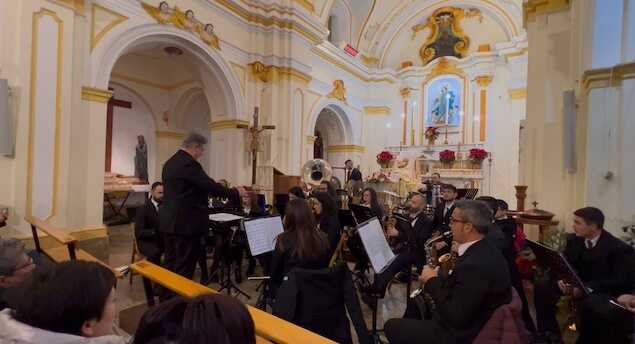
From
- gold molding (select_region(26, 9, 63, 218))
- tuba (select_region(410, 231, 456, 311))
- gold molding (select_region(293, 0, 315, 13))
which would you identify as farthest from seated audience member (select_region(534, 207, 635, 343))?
gold molding (select_region(293, 0, 315, 13))

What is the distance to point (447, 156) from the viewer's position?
12.0 meters

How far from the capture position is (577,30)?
4316mm

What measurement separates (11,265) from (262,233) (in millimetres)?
1790

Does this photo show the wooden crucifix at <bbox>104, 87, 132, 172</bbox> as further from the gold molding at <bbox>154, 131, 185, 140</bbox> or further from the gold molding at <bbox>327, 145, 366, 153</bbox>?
the gold molding at <bbox>327, 145, 366, 153</bbox>

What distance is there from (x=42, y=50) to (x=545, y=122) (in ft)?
23.2

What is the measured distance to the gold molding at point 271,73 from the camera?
891cm

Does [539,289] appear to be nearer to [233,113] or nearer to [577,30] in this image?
[577,30]

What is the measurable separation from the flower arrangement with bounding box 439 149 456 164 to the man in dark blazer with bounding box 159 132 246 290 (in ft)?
33.8

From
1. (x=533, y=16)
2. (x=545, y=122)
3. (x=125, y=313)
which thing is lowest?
(x=125, y=313)

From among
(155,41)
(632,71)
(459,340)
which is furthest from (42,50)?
(632,71)

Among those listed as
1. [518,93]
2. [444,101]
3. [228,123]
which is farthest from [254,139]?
[518,93]

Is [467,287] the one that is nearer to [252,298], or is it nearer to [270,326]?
[270,326]

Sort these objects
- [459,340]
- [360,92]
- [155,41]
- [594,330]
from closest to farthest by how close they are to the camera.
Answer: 1. [459,340]
2. [594,330]
3. [155,41]
4. [360,92]

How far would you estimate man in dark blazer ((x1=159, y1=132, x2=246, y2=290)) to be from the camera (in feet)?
10.3
